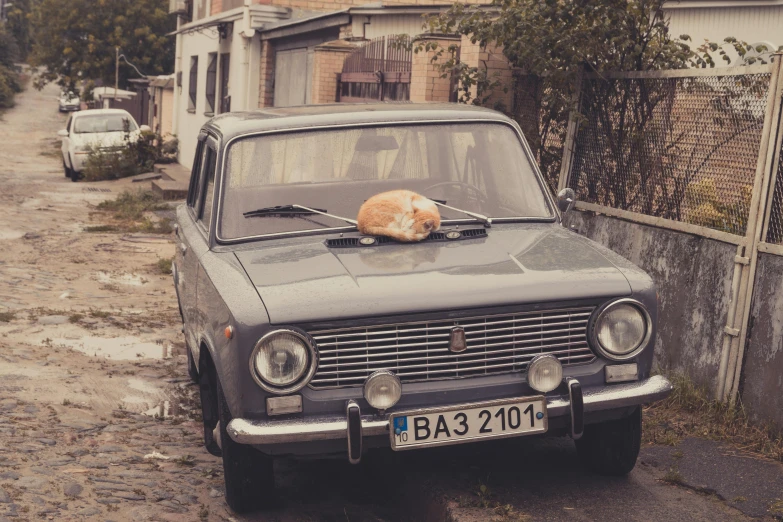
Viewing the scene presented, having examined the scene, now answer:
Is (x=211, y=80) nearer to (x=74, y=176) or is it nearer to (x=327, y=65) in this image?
(x=74, y=176)

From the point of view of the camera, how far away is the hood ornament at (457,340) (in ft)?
13.7

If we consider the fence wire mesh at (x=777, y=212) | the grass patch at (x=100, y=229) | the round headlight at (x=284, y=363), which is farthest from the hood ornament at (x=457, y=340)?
the grass patch at (x=100, y=229)

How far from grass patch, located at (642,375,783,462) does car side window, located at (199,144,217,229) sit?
8.43 ft

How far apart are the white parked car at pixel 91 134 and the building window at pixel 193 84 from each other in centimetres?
132

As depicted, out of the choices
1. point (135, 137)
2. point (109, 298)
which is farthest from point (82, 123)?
point (109, 298)

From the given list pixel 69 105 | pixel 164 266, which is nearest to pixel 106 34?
pixel 69 105

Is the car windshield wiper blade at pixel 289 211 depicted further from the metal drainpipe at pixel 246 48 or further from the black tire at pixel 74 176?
the black tire at pixel 74 176

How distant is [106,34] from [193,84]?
26617mm

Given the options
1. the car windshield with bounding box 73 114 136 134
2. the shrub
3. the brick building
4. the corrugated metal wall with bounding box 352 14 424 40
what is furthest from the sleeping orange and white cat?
the car windshield with bounding box 73 114 136 134

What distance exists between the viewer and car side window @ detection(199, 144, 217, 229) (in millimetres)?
5527

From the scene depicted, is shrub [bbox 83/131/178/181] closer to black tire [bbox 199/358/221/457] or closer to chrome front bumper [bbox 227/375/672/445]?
black tire [bbox 199/358/221/457]

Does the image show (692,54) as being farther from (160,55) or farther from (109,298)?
(160,55)

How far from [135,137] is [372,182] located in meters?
21.9

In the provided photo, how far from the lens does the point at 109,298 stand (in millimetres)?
9695
